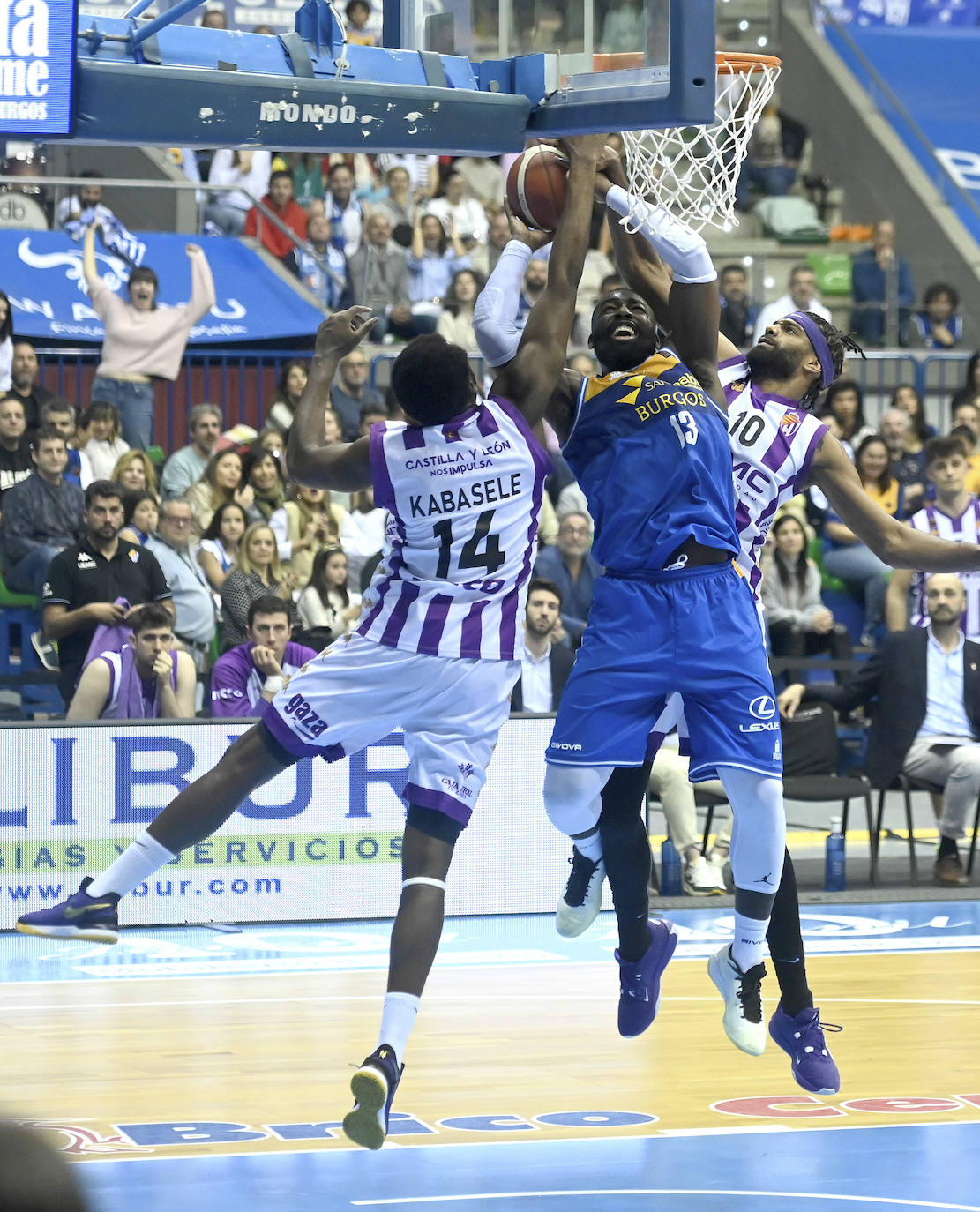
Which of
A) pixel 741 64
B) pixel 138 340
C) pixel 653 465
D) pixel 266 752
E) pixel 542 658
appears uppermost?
pixel 741 64

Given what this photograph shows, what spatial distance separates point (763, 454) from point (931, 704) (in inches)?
209

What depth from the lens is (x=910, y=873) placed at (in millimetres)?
11414

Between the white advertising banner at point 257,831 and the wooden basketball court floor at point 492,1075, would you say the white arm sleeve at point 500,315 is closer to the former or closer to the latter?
the wooden basketball court floor at point 492,1075

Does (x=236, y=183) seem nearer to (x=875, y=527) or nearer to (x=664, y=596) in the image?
(x=875, y=527)

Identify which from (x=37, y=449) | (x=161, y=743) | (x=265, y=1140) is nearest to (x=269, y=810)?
(x=161, y=743)

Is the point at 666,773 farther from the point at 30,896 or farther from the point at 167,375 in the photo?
the point at 167,375

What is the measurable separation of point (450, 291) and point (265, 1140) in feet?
32.5

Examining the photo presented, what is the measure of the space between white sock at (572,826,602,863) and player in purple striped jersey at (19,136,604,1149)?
2.31 feet

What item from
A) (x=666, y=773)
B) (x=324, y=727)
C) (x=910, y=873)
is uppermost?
(x=324, y=727)

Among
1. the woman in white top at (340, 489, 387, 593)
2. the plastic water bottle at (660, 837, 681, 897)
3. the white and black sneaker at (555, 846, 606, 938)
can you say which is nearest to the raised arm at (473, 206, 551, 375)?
the white and black sneaker at (555, 846, 606, 938)

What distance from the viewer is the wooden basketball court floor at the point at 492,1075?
5602mm

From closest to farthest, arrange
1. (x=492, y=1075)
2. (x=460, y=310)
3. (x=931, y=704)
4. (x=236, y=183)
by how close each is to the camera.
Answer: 1. (x=492, y=1075)
2. (x=931, y=704)
3. (x=460, y=310)
4. (x=236, y=183)

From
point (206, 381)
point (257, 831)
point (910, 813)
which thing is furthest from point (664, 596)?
point (206, 381)

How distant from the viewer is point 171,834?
5766mm
